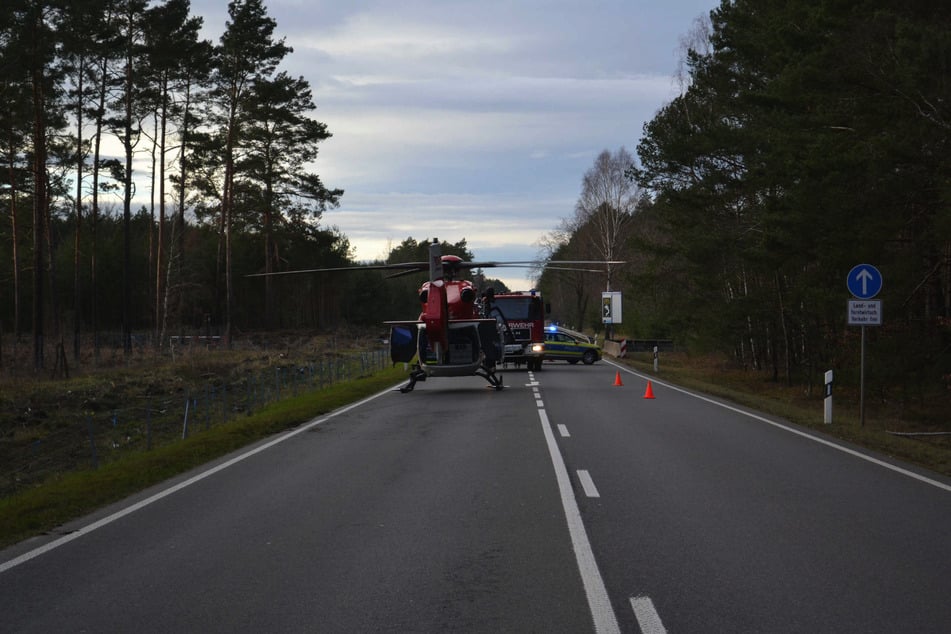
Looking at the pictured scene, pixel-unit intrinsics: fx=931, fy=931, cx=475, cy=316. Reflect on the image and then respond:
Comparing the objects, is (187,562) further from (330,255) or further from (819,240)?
(330,255)

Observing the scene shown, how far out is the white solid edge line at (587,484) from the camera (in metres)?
9.78

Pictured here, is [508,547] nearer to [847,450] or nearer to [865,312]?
[847,450]

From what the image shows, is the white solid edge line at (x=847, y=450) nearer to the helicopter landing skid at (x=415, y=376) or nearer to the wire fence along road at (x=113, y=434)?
the helicopter landing skid at (x=415, y=376)

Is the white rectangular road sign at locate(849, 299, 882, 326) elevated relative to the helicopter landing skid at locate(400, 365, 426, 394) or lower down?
elevated

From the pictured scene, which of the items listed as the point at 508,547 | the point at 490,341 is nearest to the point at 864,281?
the point at 490,341

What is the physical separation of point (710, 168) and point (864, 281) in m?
21.2

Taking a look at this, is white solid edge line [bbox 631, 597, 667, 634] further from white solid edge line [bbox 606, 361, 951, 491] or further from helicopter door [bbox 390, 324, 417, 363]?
helicopter door [bbox 390, 324, 417, 363]

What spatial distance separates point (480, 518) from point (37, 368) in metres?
30.6

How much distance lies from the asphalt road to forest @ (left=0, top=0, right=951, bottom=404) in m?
9.86

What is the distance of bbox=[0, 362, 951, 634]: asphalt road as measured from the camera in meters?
5.55

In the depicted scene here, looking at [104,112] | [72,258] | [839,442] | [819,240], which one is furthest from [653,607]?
[72,258]

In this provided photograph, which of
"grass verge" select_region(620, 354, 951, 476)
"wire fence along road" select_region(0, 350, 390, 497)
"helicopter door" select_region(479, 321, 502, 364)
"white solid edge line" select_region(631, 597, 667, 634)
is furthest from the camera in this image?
"helicopter door" select_region(479, 321, 502, 364)

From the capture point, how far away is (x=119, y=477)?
11188mm

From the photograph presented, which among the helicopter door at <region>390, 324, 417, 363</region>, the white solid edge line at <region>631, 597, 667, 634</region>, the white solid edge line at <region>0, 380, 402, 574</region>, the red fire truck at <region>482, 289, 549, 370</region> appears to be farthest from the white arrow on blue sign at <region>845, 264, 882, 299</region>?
the red fire truck at <region>482, 289, 549, 370</region>
